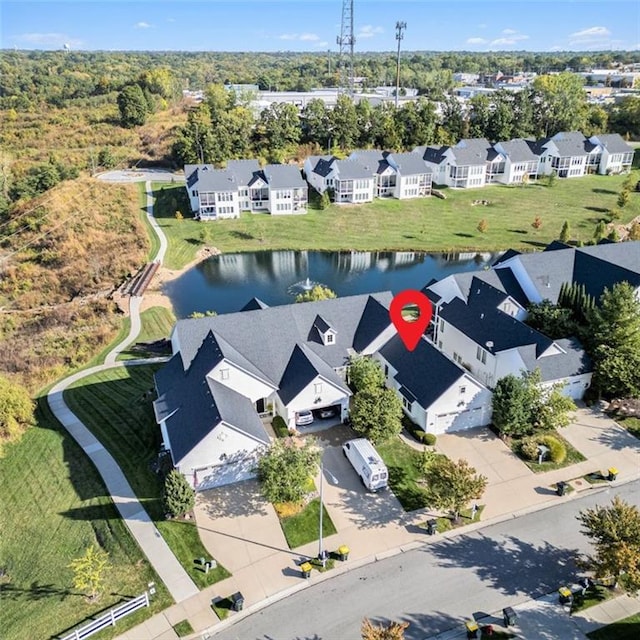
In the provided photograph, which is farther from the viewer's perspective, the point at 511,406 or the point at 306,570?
the point at 511,406

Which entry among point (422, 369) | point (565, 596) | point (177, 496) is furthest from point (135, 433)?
point (565, 596)

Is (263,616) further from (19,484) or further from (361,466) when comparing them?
(19,484)

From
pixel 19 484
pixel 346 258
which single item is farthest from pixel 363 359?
pixel 346 258

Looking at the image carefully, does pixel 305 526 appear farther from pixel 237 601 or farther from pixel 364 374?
pixel 364 374

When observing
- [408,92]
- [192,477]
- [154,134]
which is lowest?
[192,477]

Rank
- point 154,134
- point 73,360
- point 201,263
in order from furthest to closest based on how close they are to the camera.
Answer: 1. point 154,134
2. point 201,263
3. point 73,360

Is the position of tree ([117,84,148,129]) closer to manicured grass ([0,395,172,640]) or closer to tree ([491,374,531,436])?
manicured grass ([0,395,172,640])
